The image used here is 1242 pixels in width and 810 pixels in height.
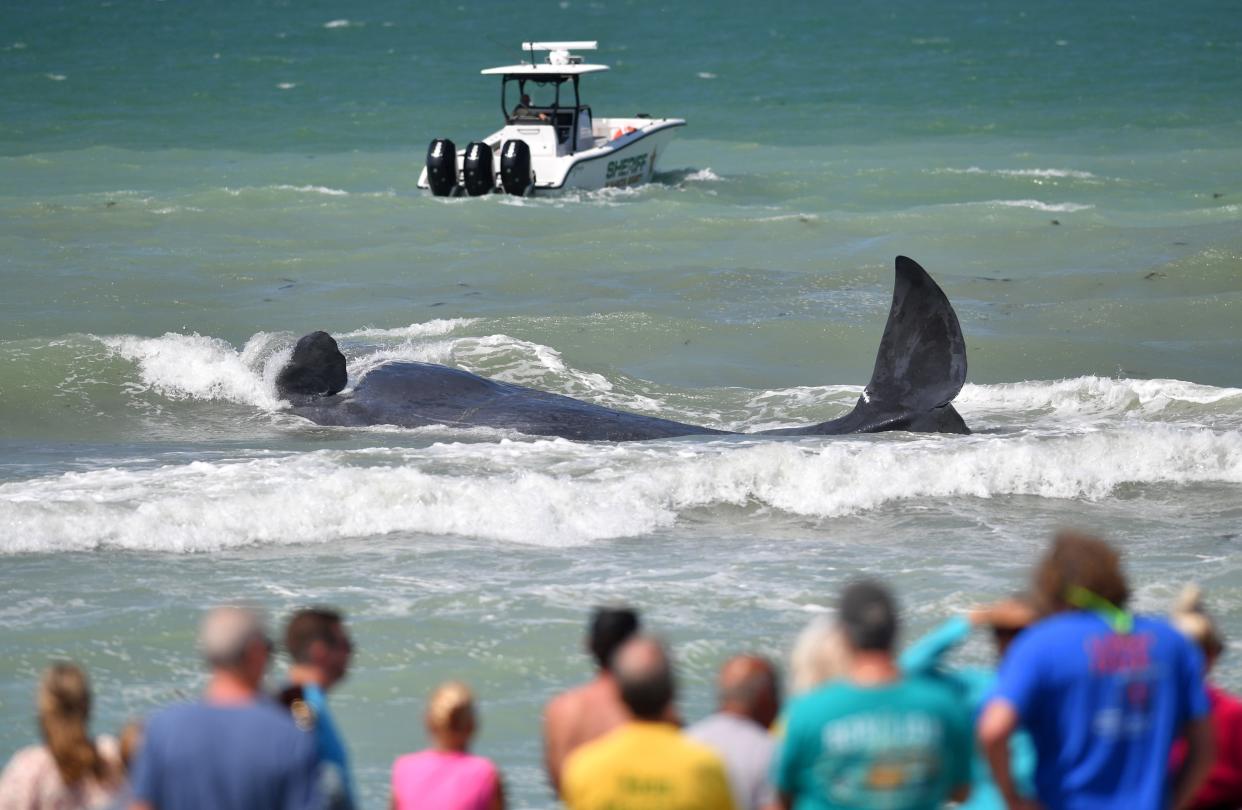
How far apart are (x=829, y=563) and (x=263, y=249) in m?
16.7

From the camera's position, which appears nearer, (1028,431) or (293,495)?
(293,495)

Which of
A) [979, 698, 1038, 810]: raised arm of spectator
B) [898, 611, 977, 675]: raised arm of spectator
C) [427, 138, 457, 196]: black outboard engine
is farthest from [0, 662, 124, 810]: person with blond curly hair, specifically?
[427, 138, 457, 196]: black outboard engine

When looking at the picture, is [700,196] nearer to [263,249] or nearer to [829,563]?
[263,249]

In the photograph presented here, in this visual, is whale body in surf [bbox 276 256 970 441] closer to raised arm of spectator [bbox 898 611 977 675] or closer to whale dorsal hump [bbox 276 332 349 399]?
whale dorsal hump [bbox 276 332 349 399]

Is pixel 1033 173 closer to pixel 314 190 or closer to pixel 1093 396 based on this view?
pixel 314 190

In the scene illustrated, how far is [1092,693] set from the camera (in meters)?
4.07

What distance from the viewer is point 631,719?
13.0 ft

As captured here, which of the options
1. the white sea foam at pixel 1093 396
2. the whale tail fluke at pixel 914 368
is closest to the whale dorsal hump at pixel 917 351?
the whale tail fluke at pixel 914 368

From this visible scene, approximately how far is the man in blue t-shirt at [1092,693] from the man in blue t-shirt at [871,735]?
165 mm

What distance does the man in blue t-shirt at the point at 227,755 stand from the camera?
12.7ft

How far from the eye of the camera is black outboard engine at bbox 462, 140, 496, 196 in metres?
29.6

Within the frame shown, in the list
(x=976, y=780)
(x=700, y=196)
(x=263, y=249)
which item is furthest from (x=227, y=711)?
(x=700, y=196)

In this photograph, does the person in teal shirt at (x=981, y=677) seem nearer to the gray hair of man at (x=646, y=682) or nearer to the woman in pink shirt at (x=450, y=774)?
the gray hair of man at (x=646, y=682)

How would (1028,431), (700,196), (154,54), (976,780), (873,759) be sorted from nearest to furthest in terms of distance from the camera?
1. (873,759)
2. (976,780)
3. (1028,431)
4. (700,196)
5. (154,54)
